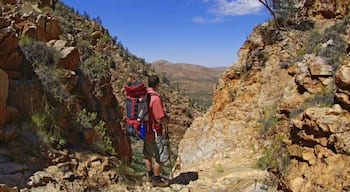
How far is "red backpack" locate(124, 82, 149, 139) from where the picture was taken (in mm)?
5769

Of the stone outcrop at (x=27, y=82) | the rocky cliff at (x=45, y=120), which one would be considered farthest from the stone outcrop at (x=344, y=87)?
the stone outcrop at (x=27, y=82)

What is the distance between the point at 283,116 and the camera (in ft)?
25.3

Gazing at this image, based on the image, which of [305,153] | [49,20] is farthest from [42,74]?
[305,153]

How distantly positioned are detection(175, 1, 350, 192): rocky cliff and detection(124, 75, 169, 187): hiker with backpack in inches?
33.9

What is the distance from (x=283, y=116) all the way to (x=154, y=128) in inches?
122

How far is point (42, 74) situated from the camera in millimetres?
6551

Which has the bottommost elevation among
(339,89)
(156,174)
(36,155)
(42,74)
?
(156,174)

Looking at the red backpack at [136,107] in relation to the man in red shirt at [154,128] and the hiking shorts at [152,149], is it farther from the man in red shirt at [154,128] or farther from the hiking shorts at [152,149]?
the hiking shorts at [152,149]

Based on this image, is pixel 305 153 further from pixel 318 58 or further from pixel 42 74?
pixel 42 74

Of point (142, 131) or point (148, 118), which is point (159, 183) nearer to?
point (142, 131)

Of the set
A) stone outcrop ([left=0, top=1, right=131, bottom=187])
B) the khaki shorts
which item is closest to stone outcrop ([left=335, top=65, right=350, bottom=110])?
the khaki shorts

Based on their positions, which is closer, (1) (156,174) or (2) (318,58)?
(1) (156,174)

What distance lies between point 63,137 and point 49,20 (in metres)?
3.64

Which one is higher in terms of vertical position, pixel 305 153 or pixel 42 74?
pixel 42 74
